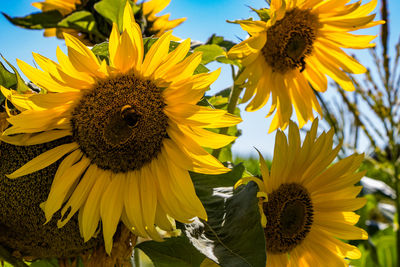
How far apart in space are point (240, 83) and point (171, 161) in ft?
0.53

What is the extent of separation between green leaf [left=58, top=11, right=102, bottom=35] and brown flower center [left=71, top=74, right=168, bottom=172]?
0.26 metres

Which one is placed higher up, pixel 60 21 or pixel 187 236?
pixel 60 21

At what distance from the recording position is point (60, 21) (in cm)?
67

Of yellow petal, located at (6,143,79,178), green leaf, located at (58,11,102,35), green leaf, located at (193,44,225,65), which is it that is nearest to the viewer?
yellow petal, located at (6,143,79,178)

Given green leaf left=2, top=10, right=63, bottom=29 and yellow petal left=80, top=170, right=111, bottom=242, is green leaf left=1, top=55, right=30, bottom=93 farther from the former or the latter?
green leaf left=2, top=10, right=63, bottom=29

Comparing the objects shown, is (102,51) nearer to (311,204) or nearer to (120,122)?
(120,122)

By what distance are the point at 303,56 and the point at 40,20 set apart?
420mm

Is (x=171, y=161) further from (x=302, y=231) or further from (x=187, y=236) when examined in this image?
(x=302, y=231)

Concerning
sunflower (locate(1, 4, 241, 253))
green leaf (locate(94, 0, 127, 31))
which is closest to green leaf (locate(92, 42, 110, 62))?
sunflower (locate(1, 4, 241, 253))

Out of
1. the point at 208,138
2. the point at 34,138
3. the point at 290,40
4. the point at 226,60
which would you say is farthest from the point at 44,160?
the point at 290,40

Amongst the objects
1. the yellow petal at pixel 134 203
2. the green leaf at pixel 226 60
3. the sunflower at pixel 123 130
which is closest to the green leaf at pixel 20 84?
the sunflower at pixel 123 130

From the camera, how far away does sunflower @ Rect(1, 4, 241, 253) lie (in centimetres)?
38

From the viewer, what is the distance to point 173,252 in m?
0.47

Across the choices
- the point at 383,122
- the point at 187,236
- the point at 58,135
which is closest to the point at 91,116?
the point at 58,135
